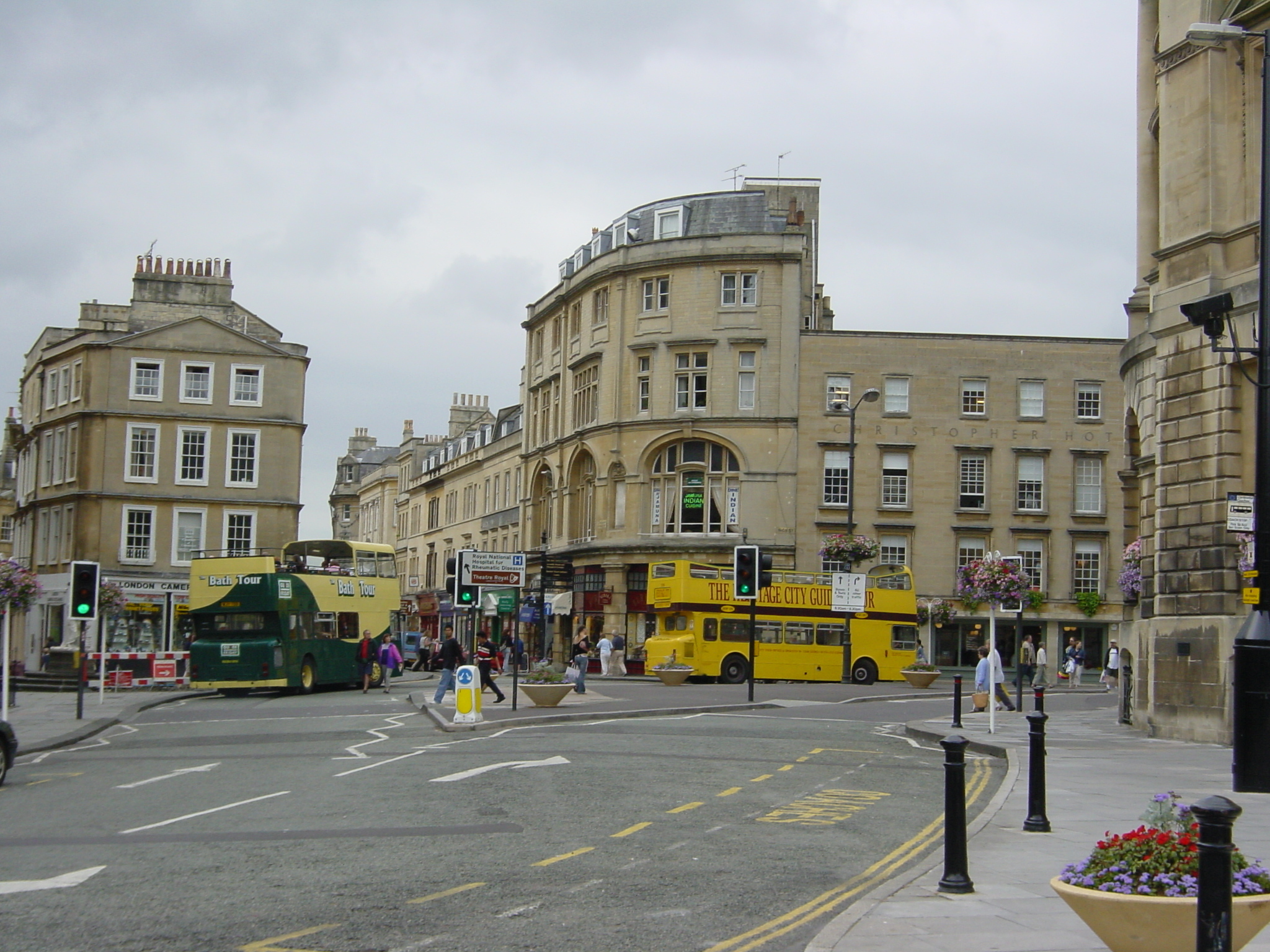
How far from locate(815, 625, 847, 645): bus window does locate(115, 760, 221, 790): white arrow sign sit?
1083 inches

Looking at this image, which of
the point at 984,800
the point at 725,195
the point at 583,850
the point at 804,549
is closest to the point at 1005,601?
the point at 984,800

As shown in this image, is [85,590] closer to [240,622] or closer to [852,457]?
[240,622]

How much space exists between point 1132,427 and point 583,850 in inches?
832

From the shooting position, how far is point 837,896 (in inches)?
351

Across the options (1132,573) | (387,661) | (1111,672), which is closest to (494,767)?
(1132,573)

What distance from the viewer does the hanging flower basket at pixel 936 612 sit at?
172ft

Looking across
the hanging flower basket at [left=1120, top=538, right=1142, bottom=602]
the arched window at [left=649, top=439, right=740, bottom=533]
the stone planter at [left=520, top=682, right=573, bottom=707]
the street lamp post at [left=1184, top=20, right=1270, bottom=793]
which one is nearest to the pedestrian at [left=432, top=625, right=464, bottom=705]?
the stone planter at [left=520, top=682, right=573, bottom=707]

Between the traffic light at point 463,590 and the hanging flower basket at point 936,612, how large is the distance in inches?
1160

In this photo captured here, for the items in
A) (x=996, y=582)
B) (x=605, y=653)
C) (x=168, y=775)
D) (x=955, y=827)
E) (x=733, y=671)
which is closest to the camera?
(x=955, y=827)

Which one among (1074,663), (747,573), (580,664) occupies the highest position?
(747,573)

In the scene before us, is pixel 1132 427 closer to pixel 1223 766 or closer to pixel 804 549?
pixel 1223 766

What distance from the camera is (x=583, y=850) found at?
34.2 feet

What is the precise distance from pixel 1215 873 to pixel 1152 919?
682mm

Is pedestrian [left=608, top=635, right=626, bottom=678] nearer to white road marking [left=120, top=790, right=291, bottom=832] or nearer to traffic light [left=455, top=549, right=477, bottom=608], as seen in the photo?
traffic light [left=455, top=549, right=477, bottom=608]
